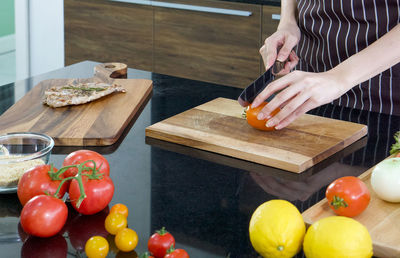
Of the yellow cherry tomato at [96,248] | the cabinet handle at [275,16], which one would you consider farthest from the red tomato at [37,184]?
the cabinet handle at [275,16]

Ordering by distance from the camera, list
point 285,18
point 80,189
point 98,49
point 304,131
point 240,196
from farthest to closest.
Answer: point 98,49 → point 285,18 → point 304,131 → point 240,196 → point 80,189

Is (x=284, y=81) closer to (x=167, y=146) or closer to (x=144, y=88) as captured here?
(x=167, y=146)

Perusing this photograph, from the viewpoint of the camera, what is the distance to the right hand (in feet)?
5.75

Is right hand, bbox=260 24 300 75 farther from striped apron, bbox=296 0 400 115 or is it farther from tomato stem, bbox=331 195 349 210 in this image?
tomato stem, bbox=331 195 349 210

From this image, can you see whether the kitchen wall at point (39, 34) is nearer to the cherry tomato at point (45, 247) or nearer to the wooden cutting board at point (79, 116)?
the wooden cutting board at point (79, 116)

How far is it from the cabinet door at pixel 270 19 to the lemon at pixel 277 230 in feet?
7.35

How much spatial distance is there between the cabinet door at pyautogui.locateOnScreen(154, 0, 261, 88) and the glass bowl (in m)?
2.04

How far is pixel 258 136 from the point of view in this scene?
142 centimetres

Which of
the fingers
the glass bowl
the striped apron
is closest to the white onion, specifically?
the fingers

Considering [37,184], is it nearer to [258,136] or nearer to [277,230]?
[277,230]

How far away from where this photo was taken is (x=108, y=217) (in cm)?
99

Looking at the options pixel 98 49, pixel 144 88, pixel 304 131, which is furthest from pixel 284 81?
pixel 98 49

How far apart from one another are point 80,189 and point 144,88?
0.82 m

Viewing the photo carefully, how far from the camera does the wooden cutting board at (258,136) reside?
1.31 meters
